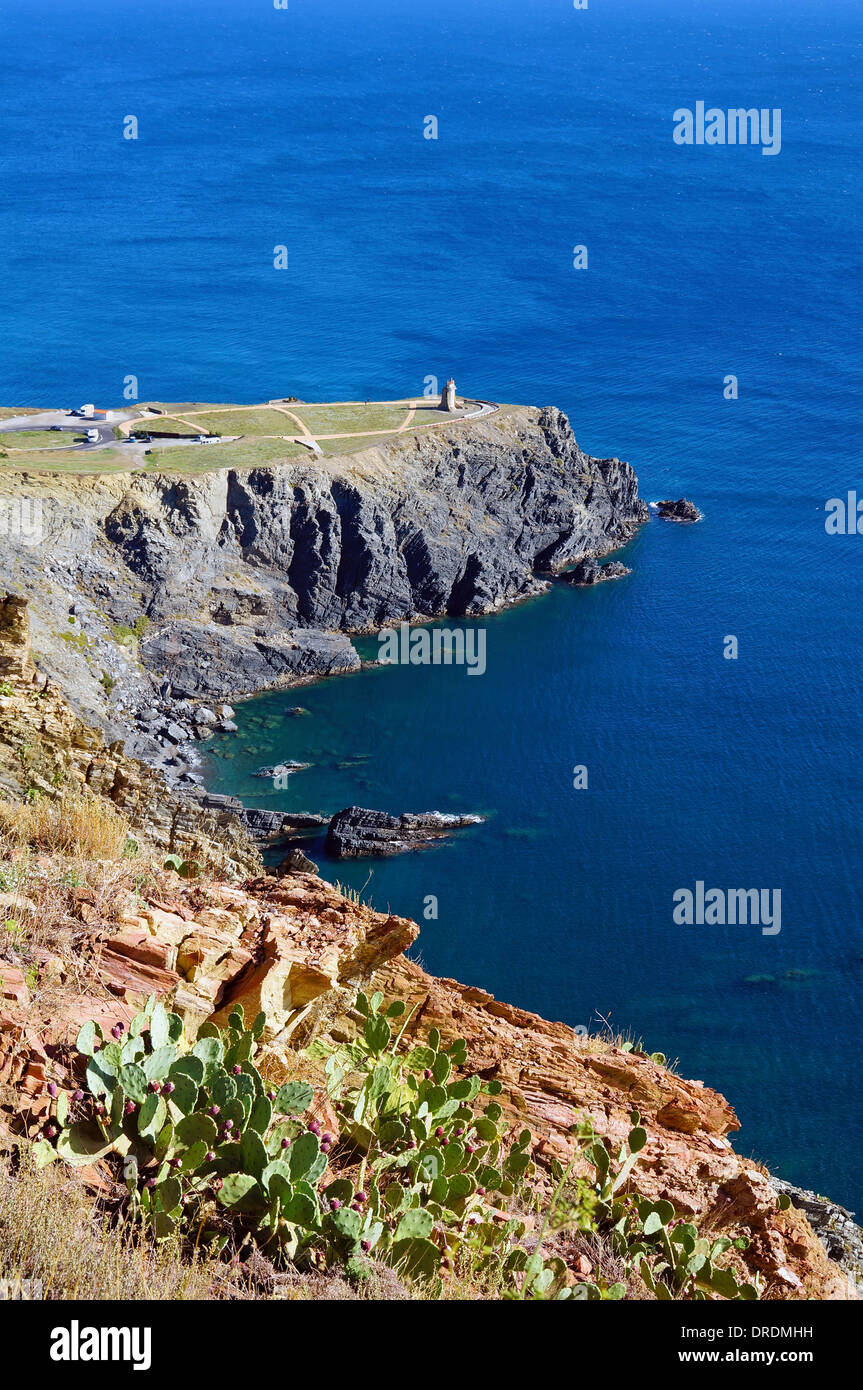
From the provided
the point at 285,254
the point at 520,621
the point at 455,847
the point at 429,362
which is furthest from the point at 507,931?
the point at 285,254

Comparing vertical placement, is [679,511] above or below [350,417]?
below

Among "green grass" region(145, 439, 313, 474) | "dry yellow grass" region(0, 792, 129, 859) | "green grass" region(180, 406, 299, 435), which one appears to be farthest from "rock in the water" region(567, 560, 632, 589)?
"dry yellow grass" region(0, 792, 129, 859)

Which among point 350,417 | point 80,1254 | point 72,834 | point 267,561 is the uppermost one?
point 350,417

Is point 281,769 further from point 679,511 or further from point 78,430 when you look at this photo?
point 679,511

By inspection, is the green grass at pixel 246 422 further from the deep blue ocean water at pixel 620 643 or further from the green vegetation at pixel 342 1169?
the green vegetation at pixel 342 1169

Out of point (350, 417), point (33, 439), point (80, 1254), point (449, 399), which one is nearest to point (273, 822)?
point (33, 439)

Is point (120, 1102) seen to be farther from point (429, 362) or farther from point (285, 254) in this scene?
point (285, 254)
